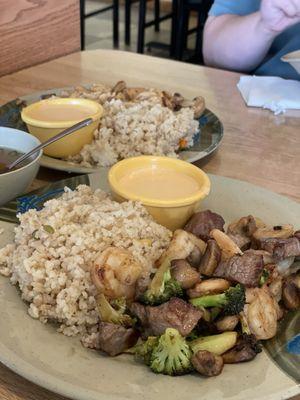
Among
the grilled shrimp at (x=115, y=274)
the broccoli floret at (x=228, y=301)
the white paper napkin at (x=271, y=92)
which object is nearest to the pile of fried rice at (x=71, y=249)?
the grilled shrimp at (x=115, y=274)

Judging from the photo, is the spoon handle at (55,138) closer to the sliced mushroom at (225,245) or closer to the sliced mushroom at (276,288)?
the sliced mushroom at (225,245)

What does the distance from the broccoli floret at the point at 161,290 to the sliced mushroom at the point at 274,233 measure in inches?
9.3

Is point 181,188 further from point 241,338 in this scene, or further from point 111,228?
point 241,338

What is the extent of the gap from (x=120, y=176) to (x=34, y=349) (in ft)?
1.58

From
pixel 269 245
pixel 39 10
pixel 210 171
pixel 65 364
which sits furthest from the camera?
pixel 39 10

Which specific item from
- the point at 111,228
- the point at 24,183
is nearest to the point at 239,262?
the point at 111,228

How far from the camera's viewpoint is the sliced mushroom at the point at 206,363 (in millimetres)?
765

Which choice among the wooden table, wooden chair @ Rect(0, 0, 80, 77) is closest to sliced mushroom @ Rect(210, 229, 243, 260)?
the wooden table

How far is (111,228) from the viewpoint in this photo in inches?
39.2

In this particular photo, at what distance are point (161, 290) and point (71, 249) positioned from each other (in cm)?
18

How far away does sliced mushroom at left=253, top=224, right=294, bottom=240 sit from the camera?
1023mm

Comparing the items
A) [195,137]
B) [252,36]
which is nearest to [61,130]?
[195,137]

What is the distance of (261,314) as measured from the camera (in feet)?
2.80

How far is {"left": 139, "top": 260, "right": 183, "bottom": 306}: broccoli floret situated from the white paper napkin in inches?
44.3
